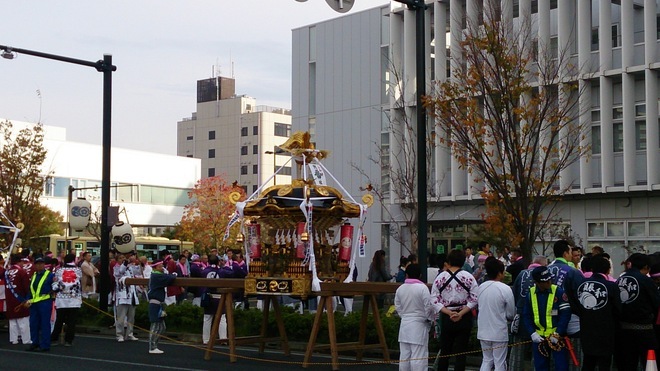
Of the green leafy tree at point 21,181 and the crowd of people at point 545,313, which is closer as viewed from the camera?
the crowd of people at point 545,313

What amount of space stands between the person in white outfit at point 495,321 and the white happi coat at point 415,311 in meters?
0.76

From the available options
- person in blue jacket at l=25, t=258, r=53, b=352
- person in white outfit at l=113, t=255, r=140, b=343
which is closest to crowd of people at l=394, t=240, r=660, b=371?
person in blue jacket at l=25, t=258, r=53, b=352

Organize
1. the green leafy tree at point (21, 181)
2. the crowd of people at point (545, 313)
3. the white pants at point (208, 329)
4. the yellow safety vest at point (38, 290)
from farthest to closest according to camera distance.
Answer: the green leafy tree at point (21, 181), the white pants at point (208, 329), the yellow safety vest at point (38, 290), the crowd of people at point (545, 313)

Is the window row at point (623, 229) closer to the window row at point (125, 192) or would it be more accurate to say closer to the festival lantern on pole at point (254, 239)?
the festival lantern on pole at point (254, 239)

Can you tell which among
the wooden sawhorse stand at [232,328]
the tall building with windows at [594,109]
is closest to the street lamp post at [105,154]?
the wooden sawhorse stand at [232,328]

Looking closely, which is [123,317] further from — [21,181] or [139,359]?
[21,181]

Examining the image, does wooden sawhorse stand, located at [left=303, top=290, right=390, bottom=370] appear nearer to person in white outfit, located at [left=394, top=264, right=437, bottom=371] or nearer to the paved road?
the paved road

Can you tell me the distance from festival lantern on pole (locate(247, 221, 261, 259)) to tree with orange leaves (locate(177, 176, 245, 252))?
1995 inches

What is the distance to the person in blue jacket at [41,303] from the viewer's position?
1898 centimetres

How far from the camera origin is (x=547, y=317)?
1206 centimetres

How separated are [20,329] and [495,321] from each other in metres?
11.8

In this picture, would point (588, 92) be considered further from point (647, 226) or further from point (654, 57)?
point (647, 226)

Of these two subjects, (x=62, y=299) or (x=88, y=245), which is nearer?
(x=62, y=299)

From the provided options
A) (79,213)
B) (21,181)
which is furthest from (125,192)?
(79,213)
